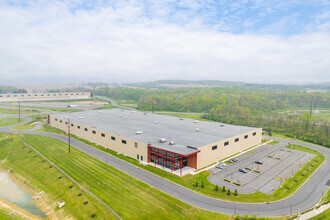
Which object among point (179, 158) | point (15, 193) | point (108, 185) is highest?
point (179, 158)

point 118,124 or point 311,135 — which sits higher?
point 118,124

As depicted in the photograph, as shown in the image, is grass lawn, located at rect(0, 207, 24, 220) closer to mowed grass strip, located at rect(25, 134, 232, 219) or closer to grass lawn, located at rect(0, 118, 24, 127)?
mowed grass strip, located at rect(25, 134, 232, 219)

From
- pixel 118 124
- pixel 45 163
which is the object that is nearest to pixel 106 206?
pixel 45 163

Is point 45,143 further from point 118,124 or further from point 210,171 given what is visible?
point 210,171

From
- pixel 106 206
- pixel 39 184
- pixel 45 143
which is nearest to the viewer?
pixel 106 206

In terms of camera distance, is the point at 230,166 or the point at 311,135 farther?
the point at 311,135

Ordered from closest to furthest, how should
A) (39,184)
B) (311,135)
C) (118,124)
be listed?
(39,184) → (118,124) → (311,135)

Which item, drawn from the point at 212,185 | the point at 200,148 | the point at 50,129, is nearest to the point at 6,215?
the point at 212,185
